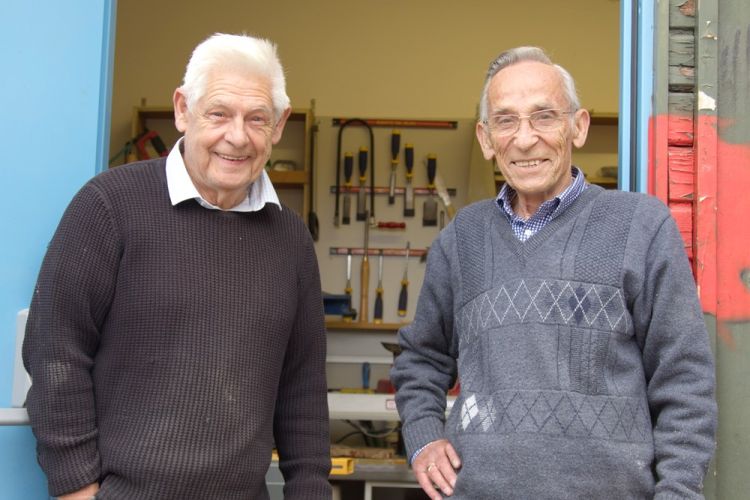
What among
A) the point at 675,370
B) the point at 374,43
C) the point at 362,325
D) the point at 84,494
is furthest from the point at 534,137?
the point at 374,43

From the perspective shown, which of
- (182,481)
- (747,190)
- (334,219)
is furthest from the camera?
(334,219)

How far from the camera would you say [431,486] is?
188 centimetres

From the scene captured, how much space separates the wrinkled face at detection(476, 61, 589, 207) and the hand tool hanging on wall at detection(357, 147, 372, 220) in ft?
13.5

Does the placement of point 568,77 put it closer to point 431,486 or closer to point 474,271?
point 474,271

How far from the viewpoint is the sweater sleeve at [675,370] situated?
1617mm

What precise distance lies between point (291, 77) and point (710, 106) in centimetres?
460

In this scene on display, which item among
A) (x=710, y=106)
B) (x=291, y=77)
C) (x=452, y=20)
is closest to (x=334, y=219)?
(x=291, y=77)

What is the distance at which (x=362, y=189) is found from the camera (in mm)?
6129

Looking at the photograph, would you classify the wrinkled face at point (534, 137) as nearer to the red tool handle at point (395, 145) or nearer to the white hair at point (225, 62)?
the white hair at point (225, 62)

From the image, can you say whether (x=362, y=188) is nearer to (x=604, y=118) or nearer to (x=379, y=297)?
(x=379, y=297)

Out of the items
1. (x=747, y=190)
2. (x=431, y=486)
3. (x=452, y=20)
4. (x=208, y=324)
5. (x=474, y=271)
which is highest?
(x=452, y=20)

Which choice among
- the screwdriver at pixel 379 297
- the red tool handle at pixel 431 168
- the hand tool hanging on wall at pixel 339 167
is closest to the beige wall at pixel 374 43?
the hand tool hanging on wall at pixel 339 167

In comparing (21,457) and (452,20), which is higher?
(452,20)

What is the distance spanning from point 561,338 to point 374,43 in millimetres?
4968
